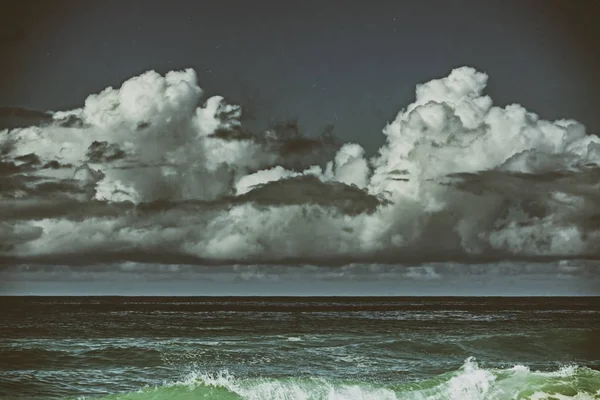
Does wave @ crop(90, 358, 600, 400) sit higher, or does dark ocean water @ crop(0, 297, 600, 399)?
wave @ crop(90, 358, 600, 400)

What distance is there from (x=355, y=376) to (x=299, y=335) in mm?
18807

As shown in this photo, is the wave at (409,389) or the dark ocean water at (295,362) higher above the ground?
the wave at (409,389)

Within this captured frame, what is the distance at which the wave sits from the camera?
2138 centimetres

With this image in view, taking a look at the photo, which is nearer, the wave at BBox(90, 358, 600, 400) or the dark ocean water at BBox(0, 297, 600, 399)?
the wave at BBox(90, 358, 600, 400)

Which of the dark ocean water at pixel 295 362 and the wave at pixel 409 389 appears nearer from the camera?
the wave at pixel 409 389

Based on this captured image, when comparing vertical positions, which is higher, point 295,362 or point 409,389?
point 409,389

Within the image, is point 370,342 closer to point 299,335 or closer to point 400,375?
point 299,335

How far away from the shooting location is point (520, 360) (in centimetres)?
3631

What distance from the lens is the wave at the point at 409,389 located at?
21375mm

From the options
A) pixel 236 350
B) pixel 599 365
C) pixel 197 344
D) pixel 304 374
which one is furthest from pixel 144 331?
pixel 599 365

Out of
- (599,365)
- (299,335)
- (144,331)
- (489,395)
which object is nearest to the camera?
(489,395)

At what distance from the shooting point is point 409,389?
22.6m

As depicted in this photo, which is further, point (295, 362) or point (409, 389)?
point (295, 362)

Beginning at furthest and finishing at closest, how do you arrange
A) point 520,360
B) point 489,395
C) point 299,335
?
point 299,335 < point 520,360 < point 489,395
